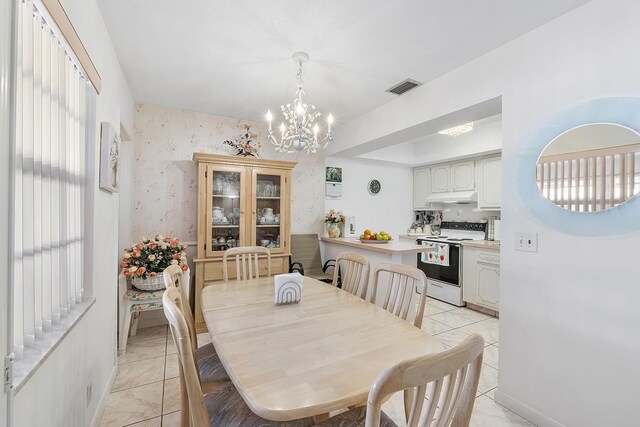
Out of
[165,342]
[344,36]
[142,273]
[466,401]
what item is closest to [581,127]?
[344,36]

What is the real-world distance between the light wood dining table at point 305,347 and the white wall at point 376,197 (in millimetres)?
2842

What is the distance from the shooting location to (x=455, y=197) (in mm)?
4449

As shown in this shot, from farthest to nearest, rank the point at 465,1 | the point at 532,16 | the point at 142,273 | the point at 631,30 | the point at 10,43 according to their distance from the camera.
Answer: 1. the point at 142,273
2. the point at 532,16
3. the point at 465,1
4. the point at 631,30
5. the point at 10,43

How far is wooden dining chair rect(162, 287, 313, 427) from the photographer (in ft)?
3.01

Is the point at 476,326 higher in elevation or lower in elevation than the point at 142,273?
lower

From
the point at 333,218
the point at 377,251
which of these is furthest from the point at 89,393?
the point at 333,218

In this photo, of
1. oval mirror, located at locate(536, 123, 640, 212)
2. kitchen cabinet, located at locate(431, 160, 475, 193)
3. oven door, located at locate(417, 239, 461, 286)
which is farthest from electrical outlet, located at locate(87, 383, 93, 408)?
kitchen cabinet, located at locate(431, 160, 475, 193)

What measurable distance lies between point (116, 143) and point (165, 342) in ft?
6.38

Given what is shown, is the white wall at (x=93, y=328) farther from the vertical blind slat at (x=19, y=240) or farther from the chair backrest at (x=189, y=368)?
the chair backrest at (x=189, y=368)

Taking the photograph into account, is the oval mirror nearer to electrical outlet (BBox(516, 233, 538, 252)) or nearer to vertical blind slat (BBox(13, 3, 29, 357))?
electrical outlet (BBox(516, 233, 538, 252))

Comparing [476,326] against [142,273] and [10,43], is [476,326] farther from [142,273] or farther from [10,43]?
[10,43]

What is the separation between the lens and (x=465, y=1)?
1.59m

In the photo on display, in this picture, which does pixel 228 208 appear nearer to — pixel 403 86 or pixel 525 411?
pixel 403 86

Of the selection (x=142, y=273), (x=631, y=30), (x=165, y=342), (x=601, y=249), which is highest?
(x=631, y=30)
